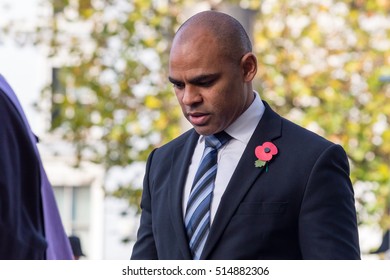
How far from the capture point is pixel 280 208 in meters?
3.96

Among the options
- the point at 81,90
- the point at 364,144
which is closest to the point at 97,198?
the point at 81,90

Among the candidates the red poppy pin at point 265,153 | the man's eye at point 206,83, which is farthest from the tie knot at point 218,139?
the man's eye at point 206,83

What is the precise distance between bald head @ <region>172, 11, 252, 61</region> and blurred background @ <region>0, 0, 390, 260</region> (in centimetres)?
1036

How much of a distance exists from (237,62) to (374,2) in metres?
11.5

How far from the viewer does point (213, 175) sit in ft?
13.5

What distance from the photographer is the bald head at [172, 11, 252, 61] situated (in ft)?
13.3

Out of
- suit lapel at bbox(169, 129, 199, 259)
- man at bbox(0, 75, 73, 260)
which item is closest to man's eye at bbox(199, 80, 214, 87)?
suit lapel at bbox(169, 129, 199, 259)

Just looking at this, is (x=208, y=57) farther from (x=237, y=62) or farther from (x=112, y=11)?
(x=112, y=11)

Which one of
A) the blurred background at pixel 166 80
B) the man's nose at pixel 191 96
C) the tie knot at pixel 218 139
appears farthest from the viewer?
the blurred background at pixel 166 80

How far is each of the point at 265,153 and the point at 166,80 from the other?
1114cm

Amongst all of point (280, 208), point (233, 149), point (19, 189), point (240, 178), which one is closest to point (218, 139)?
point (233, 149)

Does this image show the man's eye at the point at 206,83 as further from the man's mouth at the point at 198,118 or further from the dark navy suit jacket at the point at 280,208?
the dark navy suit jacket at the point at 280,208

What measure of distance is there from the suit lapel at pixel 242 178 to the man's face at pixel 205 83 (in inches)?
5.3

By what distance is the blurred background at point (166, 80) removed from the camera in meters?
14.9
